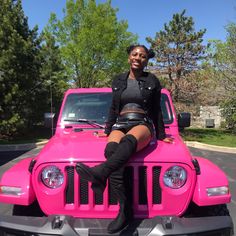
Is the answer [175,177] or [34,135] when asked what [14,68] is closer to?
[34,135]

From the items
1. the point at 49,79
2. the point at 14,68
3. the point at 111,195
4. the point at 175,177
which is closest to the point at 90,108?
the point at 111,195

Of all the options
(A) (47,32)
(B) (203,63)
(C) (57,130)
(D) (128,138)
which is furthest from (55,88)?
(D) (128,138)

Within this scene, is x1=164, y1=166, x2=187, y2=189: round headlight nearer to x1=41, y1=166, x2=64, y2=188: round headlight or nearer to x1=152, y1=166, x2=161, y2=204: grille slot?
x1=152, y1=166, x2=161, y2=204: grille slot

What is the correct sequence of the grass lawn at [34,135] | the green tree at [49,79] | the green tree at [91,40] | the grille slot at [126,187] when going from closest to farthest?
the grille slot at [126,187], the grass lawn at [34,135], the green tree at [49,79], the green tree at [91,40]

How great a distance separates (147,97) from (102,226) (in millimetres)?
1421

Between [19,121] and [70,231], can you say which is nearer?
[70,231]

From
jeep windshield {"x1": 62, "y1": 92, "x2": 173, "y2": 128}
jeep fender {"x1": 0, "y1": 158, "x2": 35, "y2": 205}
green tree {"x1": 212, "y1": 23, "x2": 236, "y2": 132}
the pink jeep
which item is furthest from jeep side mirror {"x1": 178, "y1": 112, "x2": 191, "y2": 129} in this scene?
green tree {"x1": 212, "y1": 23, "x2": 236, "y2": 132}

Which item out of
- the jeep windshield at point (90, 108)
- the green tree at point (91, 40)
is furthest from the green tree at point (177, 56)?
the jeep windshield at point (90, 108)

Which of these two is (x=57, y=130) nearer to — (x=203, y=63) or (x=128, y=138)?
(x=128, y=138)

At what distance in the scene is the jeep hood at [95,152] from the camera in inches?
125

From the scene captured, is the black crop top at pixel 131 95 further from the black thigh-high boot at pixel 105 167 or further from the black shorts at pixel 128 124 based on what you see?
the black thigh-high boot at pixel 105 167

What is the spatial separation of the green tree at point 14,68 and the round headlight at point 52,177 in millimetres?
14435

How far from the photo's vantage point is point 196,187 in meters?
3.22

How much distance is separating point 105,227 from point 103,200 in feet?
A: 0.90
